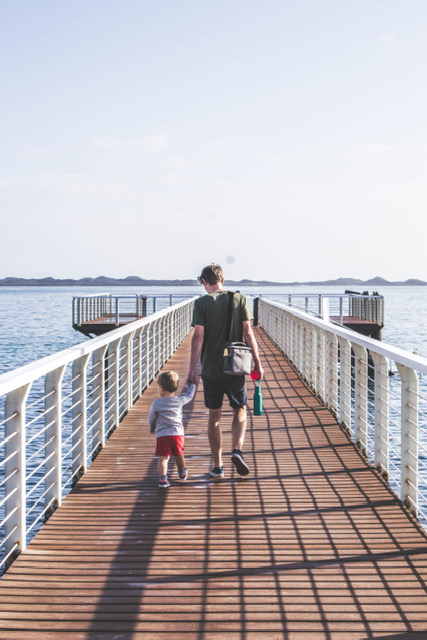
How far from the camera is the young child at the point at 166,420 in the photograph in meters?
5.44

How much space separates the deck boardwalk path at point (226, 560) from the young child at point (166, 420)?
23cm

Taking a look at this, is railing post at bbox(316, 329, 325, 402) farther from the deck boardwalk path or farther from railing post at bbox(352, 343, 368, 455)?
Result: the deck boardwalk path

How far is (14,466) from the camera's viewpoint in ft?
13.3

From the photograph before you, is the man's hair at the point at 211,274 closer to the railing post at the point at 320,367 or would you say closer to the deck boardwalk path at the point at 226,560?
the deck boardwalk path at the point at 226,560

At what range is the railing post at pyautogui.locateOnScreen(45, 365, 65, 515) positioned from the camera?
4852mm

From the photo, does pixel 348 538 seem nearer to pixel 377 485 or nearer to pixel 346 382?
pixel 377 485

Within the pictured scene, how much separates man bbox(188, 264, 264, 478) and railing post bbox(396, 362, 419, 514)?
43.2 inches

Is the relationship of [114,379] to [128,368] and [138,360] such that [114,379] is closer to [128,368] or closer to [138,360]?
[128,368]

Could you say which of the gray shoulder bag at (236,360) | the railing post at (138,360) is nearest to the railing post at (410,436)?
the gray shoulder bag at (236,360)

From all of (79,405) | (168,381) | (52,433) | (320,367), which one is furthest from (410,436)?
(320,367)

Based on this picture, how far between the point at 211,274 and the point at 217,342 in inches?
19.8

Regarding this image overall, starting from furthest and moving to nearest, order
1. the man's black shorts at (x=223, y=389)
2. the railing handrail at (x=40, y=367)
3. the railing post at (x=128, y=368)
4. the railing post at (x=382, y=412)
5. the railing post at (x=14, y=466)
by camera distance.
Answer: the railing post at (x=128, y=368) → the railing post at (x=382, y=412) → the man's black shorts at (x=223, y=389) → the railing post at (x=14, y=466) → the railing handrail at (x=40, y=367)

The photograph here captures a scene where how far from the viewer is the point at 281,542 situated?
14.0ft

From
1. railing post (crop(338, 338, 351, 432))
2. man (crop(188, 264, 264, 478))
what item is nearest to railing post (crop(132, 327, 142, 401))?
railing post (crop(338, 338, 351, 432))
